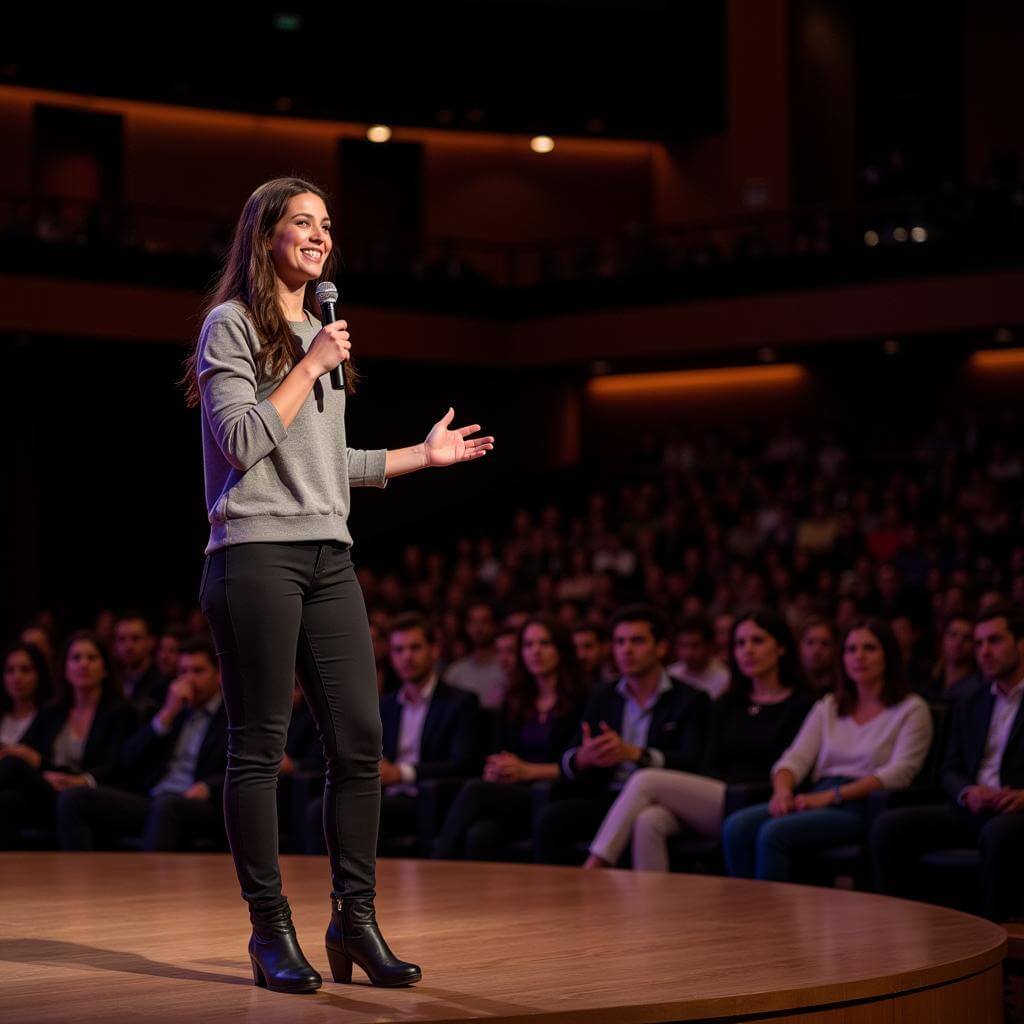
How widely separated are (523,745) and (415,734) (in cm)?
41

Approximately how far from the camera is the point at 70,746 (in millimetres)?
5402

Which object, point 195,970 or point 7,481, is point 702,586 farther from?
point 195,970

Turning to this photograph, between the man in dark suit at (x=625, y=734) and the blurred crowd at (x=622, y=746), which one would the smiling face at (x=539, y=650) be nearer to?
the blurred crowd at (x=622, y=746)

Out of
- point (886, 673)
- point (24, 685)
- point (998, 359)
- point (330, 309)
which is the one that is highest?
point (998, 359)

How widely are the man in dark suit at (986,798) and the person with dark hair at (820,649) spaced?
0.75m

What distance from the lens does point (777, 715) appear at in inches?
179

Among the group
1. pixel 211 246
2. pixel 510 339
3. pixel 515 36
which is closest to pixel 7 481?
pixel 211 246

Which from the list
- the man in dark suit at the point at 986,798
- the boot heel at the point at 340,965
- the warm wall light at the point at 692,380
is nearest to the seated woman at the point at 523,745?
the man in dark suit at the point at 986,798

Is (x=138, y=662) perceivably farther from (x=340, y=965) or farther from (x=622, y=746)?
(x=340, y=965)

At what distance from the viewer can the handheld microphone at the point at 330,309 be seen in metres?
2.27

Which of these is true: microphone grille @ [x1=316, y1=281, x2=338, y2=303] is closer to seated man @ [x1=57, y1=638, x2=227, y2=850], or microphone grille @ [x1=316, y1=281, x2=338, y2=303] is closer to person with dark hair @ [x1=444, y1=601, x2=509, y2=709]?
seated man @ [x1=57, y1=638, x2=227, y2=850]

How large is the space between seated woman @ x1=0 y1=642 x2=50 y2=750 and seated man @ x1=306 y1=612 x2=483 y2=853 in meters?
1.22

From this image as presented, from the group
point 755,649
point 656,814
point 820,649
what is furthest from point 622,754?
point 820,649

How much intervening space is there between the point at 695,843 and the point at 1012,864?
3.07 feet
